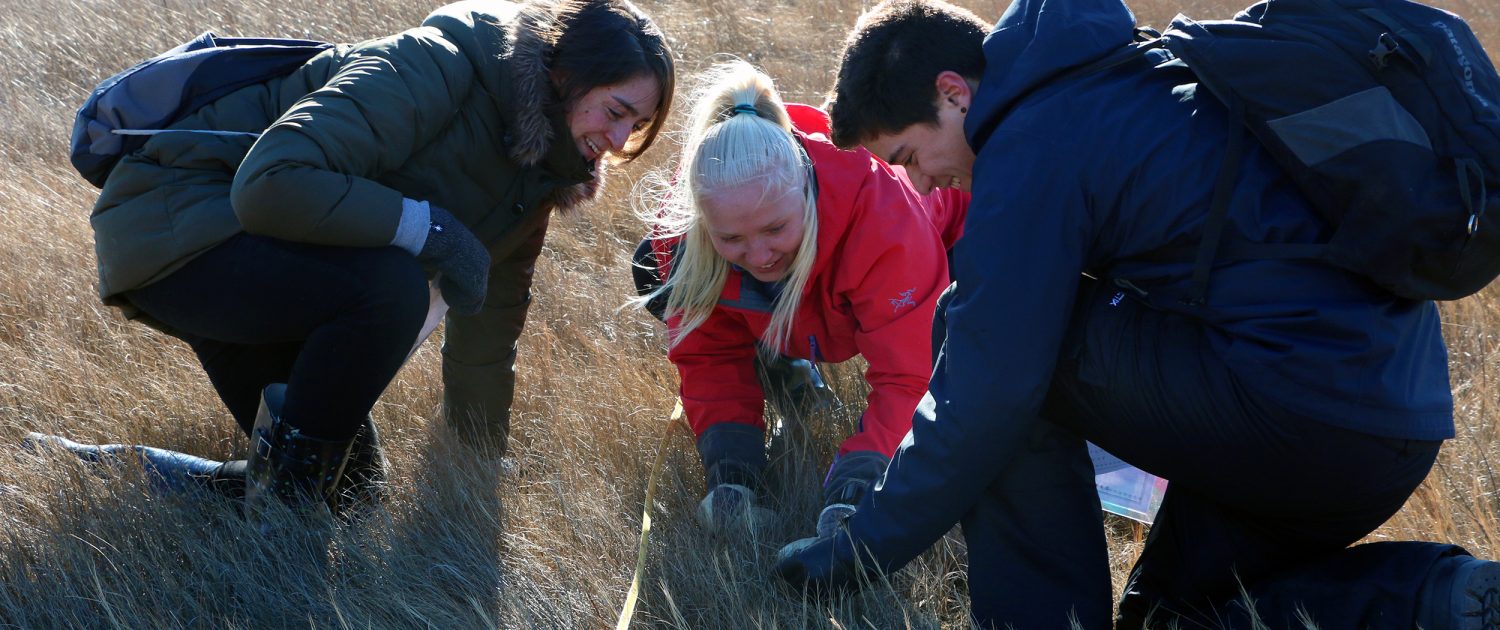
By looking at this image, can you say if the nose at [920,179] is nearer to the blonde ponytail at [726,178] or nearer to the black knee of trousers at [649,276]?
the blonde ponytail at [726,178]

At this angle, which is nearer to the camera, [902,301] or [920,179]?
[920,179]

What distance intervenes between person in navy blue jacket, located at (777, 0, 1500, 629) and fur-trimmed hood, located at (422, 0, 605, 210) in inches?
37.6

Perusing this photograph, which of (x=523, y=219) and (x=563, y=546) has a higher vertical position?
(x=523, y=219)

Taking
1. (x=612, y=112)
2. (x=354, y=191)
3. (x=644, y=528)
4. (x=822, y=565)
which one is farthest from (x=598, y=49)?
(x=822, y=565)

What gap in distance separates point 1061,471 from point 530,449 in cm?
168

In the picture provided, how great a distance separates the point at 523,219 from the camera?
329 cm

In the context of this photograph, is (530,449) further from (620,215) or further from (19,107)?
(19,107)

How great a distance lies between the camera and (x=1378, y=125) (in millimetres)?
1846

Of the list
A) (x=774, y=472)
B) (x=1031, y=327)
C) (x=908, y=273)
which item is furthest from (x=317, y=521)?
(x=1031, y=327)

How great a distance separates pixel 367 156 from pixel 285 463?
767 mm

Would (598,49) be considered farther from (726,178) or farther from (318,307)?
(318,307)

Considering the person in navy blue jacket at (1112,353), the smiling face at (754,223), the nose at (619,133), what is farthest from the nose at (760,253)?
the person in navy blue jacket at (1112,353)

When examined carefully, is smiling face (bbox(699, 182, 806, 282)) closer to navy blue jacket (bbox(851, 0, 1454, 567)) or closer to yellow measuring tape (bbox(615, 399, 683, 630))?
yellow measuring tape (bbox(615, 399, 683, 630))

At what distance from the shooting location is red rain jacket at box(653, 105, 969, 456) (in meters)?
3.13
